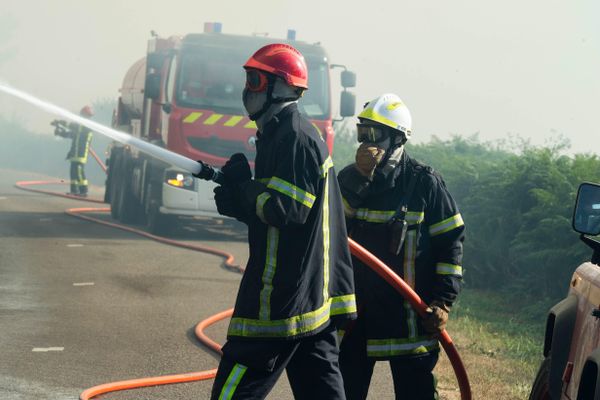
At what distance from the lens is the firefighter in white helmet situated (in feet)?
16.5

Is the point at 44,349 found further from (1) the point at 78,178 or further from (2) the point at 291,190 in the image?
(1) the point at 78,178

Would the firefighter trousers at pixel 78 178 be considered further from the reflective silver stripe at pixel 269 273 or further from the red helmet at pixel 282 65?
the reflective silver stripe at pixel 269 273

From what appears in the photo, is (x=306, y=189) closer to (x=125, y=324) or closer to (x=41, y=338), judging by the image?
(x=41, y=338)

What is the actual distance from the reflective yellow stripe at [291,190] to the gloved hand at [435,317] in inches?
44.9

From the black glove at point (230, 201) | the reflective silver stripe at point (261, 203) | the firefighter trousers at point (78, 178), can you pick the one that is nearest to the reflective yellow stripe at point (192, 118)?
the firefighter trousers at point (78, 178)

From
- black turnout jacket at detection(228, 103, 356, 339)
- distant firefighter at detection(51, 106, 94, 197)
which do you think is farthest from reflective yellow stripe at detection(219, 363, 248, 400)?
distant firefighter at detection(51, 106, 94, 197)

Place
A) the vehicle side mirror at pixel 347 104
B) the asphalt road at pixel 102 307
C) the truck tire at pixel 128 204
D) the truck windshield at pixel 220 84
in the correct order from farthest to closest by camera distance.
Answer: the truck tire at pixel 128 204
the vehicle side mirror at pixel 347 104
the truck windshield at pixel 220 84
the asphalt road at pixel 102 307

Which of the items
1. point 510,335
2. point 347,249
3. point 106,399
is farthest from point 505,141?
point 347,249

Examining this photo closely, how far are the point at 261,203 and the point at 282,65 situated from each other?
604 millimetres

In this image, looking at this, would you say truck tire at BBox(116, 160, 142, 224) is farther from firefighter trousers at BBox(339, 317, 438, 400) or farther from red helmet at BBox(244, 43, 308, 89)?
red helmet at BBox(244, 43, 308, 89)

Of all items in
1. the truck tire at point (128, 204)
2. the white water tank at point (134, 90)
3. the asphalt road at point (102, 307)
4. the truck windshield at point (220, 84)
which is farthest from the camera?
the white water tank at point (134, 90)

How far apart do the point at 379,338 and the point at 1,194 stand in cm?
1893

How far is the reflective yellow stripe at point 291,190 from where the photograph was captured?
13.5ft

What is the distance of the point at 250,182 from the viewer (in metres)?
4.24
